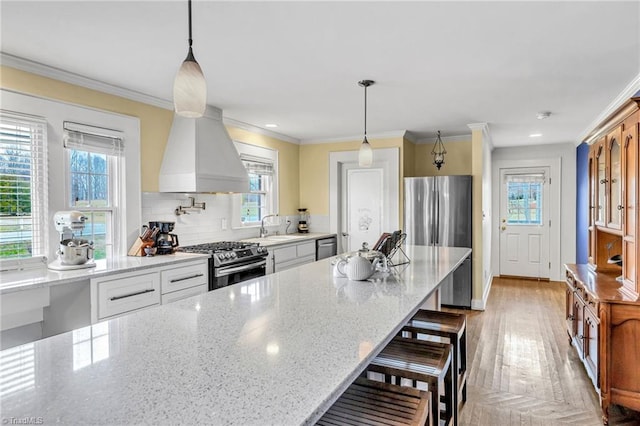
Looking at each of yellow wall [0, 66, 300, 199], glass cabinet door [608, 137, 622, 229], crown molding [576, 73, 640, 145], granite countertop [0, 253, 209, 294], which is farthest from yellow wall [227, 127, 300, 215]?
glass cabinet door [608, 137, 622, 229]

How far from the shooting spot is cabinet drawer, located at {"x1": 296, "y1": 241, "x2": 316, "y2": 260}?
16.2 ft

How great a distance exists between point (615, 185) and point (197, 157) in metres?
3.41

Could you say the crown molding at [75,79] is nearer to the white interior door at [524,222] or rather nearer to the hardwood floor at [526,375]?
the hardwood floor at [526,375]

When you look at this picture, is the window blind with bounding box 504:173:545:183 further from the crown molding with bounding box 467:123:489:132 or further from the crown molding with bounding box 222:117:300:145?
the crown molding with bounding box 222:117:300:145

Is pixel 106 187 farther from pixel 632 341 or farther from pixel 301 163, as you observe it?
pixel 632 341

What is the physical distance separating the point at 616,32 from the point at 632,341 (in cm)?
186

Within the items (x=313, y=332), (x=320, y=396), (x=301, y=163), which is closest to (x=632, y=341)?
(x=313, y=332)

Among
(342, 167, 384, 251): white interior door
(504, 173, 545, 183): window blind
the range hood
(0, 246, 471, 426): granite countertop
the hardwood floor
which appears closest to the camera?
(0, 246, 471, 426): granite countertop

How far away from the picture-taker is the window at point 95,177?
10.00 feet

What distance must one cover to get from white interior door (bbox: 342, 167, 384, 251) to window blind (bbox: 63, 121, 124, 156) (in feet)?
10.8

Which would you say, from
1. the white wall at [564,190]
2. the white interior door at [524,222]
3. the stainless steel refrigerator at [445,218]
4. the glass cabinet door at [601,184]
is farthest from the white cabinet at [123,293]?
the white wall at [564,190]

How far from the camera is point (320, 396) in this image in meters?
0.82

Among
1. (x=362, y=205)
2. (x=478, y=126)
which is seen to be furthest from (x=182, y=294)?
(x=478, y=126)

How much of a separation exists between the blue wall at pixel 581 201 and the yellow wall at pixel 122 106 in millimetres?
5815
